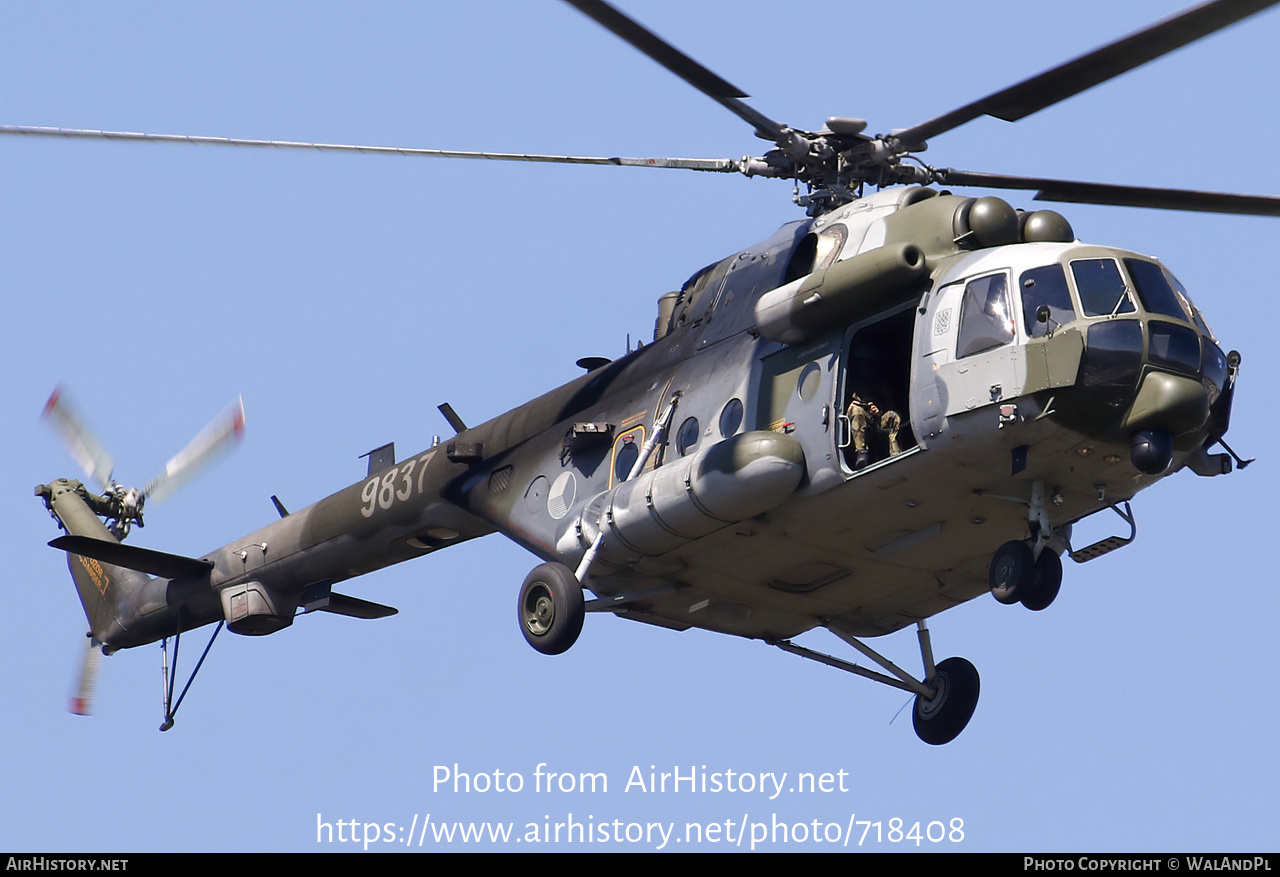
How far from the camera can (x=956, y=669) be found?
2156cm

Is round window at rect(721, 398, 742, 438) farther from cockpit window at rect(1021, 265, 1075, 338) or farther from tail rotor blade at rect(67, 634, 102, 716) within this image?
tail rotor blade at rect(67, 634, 102, 716)

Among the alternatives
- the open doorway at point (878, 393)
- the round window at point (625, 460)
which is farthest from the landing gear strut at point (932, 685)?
the open doorway at point (878, 393)

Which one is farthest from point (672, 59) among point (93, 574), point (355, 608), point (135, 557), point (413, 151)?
point (93, 574)

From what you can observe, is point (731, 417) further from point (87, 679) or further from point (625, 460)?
point (87, 679)

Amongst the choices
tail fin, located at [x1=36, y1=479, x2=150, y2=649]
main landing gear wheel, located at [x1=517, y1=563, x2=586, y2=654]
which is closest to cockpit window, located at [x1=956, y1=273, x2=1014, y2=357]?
main landing gear wheel, located at [x1=517, y1=563, x2=586, y2=654]

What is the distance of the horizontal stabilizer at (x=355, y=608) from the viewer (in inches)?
975

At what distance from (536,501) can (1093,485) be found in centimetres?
637

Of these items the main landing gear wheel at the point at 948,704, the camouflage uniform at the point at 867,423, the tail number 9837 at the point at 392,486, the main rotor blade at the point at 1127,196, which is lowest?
the main landing gear wheel at the point at 948,704

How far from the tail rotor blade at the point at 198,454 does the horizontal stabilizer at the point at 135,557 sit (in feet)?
3.87

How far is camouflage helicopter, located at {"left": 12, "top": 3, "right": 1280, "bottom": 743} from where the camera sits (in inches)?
679

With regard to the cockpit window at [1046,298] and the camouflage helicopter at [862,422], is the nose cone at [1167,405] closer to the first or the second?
the camouflage helicopter at [862,422]

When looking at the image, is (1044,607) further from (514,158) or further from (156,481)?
(156,481)

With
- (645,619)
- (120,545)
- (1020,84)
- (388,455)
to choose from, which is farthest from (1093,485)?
(120,545)

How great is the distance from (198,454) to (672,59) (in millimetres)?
10581
